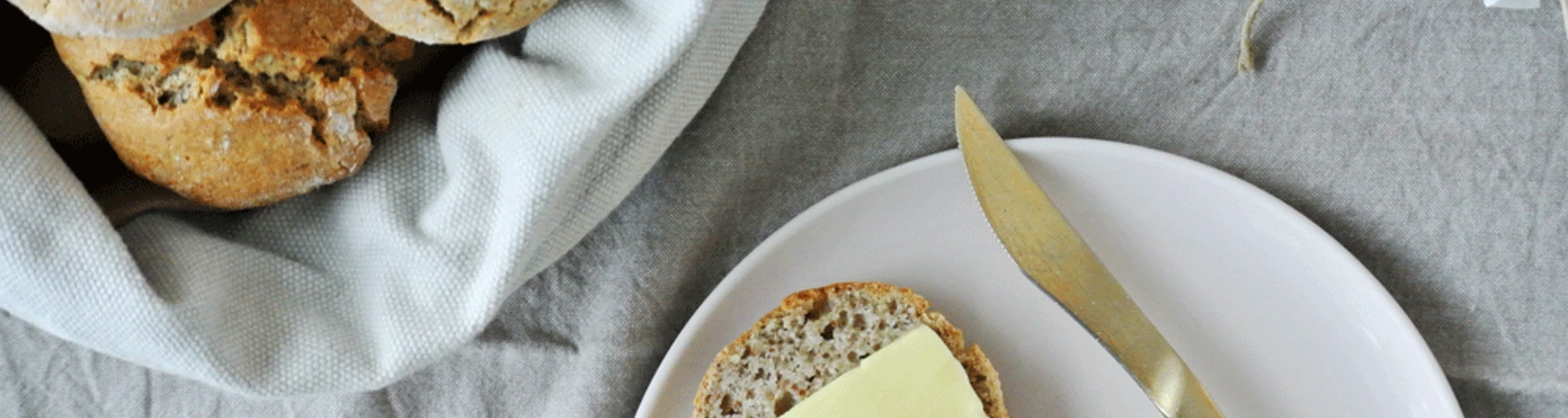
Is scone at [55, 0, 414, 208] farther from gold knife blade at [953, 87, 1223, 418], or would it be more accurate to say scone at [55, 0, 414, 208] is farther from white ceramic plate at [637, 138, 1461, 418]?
gold knife blade at [953, 87, 1223, 418]

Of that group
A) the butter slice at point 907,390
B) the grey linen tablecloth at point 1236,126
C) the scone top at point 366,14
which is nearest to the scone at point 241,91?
the scone top at point 366,14

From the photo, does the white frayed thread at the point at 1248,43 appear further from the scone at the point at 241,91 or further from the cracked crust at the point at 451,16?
→ the scone at the point at 241,91

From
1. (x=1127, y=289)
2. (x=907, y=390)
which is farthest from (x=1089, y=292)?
(x=907, y=390)

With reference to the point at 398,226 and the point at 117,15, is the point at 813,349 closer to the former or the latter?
the point at 398,226

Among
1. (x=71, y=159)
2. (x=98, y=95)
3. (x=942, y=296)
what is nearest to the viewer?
(x=98, y=95)

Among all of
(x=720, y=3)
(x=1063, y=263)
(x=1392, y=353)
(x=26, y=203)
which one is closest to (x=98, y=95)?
(x=26, y=203)

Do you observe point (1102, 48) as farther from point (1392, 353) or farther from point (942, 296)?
point (1392, 353)
